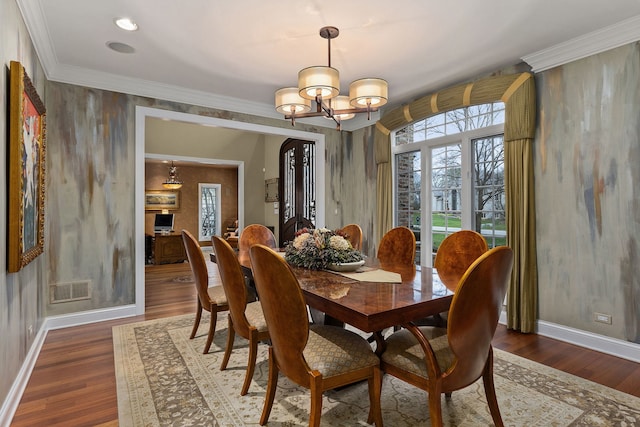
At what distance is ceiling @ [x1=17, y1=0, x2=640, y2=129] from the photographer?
2475mm

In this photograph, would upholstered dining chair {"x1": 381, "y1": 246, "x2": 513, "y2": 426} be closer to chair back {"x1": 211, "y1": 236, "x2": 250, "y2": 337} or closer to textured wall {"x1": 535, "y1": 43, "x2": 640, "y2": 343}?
chair back {"x1": 211, "y1": 236, "x2": 250, "y2": 337}

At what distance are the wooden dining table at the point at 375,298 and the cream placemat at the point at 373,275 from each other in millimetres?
36

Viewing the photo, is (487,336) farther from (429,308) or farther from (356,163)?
(356,163)

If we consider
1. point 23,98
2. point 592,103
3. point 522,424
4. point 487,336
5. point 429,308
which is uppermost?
point 592,103

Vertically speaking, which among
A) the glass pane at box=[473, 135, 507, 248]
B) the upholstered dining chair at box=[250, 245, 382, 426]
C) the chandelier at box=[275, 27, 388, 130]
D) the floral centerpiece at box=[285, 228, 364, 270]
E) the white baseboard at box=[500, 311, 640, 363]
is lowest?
the white baseboard at box=[500, 311, 640, 363]

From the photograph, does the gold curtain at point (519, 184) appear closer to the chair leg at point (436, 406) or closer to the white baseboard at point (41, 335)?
the chair leg at point (436, 406)

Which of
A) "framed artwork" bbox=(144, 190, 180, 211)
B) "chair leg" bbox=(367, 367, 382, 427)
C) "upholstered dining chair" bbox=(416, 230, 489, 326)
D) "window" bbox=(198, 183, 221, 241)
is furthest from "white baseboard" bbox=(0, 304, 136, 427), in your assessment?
"window" bbox=(198, 183, 221, 241)

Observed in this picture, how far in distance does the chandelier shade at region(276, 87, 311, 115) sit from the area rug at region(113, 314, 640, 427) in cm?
197

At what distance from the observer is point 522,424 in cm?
187

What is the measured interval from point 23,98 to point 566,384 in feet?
12.6

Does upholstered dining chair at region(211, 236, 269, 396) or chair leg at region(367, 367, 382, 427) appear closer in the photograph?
chair leg at region(367, 367, 382, 427)

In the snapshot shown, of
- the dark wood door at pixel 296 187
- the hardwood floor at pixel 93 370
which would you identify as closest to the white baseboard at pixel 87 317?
the hardwood floor at pixel 93 370

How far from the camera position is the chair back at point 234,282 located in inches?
83.7

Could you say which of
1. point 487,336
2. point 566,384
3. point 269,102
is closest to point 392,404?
point 487,336
